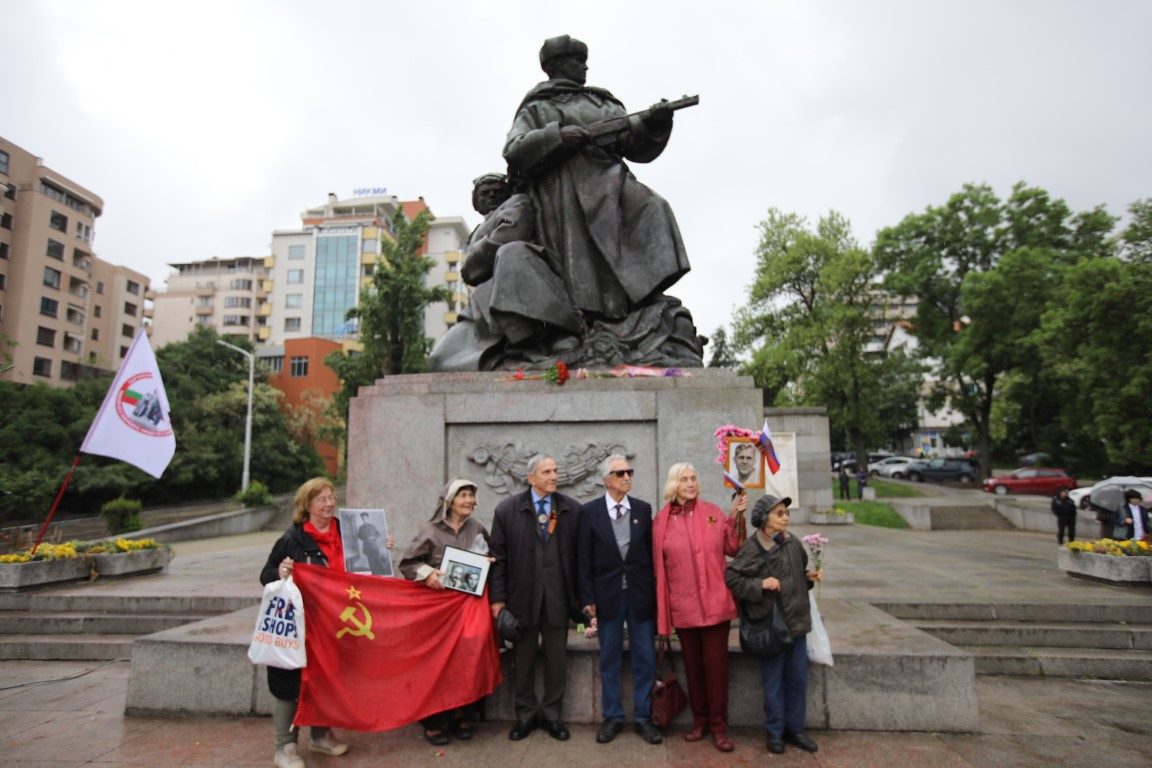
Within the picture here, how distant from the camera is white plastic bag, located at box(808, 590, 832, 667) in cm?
412

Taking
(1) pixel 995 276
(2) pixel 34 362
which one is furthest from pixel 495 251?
(2) pixel 34 362

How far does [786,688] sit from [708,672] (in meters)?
0.53

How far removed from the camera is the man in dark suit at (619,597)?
13.8 feet

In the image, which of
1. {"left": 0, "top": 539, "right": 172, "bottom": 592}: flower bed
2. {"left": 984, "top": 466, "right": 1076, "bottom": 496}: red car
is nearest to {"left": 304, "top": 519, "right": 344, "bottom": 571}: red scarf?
{"left": 0, "top": 539, "right": 172, "bottom": 592}: flower bed

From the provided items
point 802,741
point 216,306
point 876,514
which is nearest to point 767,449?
point 802,741

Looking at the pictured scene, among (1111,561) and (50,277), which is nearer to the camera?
(1111,561)

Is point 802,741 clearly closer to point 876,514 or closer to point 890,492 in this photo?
point 876,514

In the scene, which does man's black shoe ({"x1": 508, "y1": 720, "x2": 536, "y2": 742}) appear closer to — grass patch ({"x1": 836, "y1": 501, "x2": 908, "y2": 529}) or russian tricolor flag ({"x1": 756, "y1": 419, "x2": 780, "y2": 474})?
russian tricolor flag ({"x1": 756, "y1": 419, "x2": 780, "y2": 474})

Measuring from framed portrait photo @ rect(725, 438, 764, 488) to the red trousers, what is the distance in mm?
1103

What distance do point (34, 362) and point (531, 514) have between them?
175 feet

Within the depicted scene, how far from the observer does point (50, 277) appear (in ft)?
151

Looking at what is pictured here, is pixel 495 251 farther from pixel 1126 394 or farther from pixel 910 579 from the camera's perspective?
pixel 1126 394

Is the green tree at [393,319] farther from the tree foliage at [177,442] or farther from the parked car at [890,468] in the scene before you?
the parked car at [890,468]

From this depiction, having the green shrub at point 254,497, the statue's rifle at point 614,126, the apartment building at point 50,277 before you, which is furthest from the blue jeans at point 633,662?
the apartment building at point 50,277
